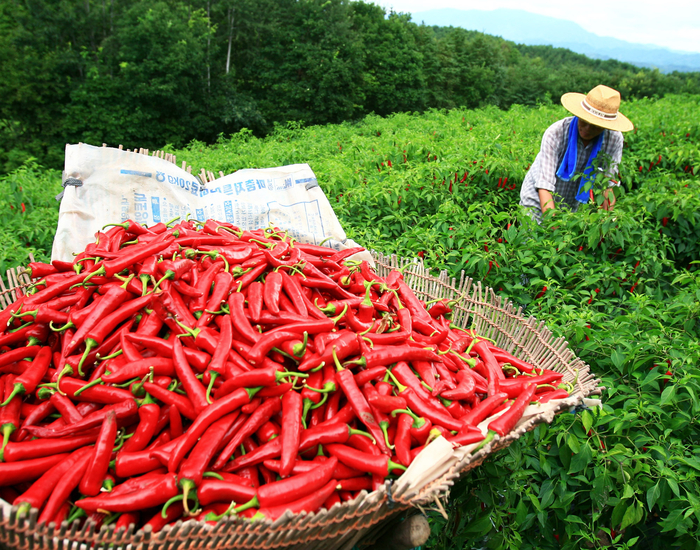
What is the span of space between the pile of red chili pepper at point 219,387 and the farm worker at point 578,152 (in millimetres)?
2702

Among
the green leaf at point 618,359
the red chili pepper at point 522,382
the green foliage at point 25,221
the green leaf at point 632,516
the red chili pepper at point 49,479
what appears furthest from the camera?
the green foliage at point 25,221

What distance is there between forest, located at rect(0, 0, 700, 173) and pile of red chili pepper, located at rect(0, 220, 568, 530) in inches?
528

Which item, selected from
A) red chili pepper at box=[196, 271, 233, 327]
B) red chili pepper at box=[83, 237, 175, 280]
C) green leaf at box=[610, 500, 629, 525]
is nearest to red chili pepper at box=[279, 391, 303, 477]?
red chili pepper at box=[196, 271, 233, 327]

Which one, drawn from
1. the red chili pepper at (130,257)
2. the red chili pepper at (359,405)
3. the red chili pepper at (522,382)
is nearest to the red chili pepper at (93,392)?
the red chili pepper at (130,257)

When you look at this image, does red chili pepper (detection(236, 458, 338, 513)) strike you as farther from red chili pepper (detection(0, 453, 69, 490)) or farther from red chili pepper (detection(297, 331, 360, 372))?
red chili pepper (detection(0, 453, 69, 490))

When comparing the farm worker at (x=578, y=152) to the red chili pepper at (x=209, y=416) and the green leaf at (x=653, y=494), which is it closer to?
the green leaf at (x=653, y=494)

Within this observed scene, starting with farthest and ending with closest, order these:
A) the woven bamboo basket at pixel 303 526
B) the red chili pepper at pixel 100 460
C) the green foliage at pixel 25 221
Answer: the green foliage at pixel 25 221 < the red chili pepper at pixel 100 460 < the woven bamboo basket at pixel 303 526

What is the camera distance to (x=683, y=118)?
9.34 meters

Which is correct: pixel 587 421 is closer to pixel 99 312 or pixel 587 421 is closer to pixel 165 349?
pixel 165 349

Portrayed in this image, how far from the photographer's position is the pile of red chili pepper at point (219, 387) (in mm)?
1970

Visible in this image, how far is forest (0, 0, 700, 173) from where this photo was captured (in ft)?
59.1

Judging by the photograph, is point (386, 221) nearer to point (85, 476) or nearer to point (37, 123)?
point (85, 476)

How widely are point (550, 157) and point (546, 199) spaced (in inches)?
18.2

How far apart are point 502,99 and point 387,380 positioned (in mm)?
33047
